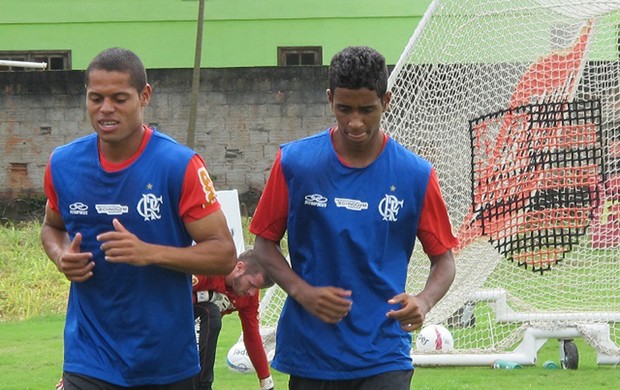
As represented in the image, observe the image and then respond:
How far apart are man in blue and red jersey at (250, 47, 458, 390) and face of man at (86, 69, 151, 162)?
1.82 ft

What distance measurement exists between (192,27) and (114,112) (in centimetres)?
2300

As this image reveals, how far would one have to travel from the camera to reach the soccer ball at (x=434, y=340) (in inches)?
411

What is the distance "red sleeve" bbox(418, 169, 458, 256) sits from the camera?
16.7 feet

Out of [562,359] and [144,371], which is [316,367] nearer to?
[144,371]

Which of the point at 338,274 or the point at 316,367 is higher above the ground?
the point at 338,274

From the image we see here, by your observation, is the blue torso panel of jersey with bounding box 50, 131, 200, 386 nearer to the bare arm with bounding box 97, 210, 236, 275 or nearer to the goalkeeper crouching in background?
the bare arm with bounding box 97, 210, 236, 275

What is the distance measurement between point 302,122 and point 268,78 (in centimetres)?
85

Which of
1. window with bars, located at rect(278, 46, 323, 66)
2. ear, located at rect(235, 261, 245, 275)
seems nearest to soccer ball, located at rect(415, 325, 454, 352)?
ear, located at rect(235, 261, 245, 275)

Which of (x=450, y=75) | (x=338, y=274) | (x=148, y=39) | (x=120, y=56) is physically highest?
(x=148, y=39)

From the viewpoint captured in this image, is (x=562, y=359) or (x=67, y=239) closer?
(x=67, y=239)

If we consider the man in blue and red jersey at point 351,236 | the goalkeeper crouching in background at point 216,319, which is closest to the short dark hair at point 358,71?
the man in blue and red jersey at point 351,236

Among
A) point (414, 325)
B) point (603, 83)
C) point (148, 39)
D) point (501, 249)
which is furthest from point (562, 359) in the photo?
point (148, 39)

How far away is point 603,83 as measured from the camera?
35.1 ft

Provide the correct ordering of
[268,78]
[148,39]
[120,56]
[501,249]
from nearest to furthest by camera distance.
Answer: [120,56] < [501,249] < [268,78] < [148,39]
